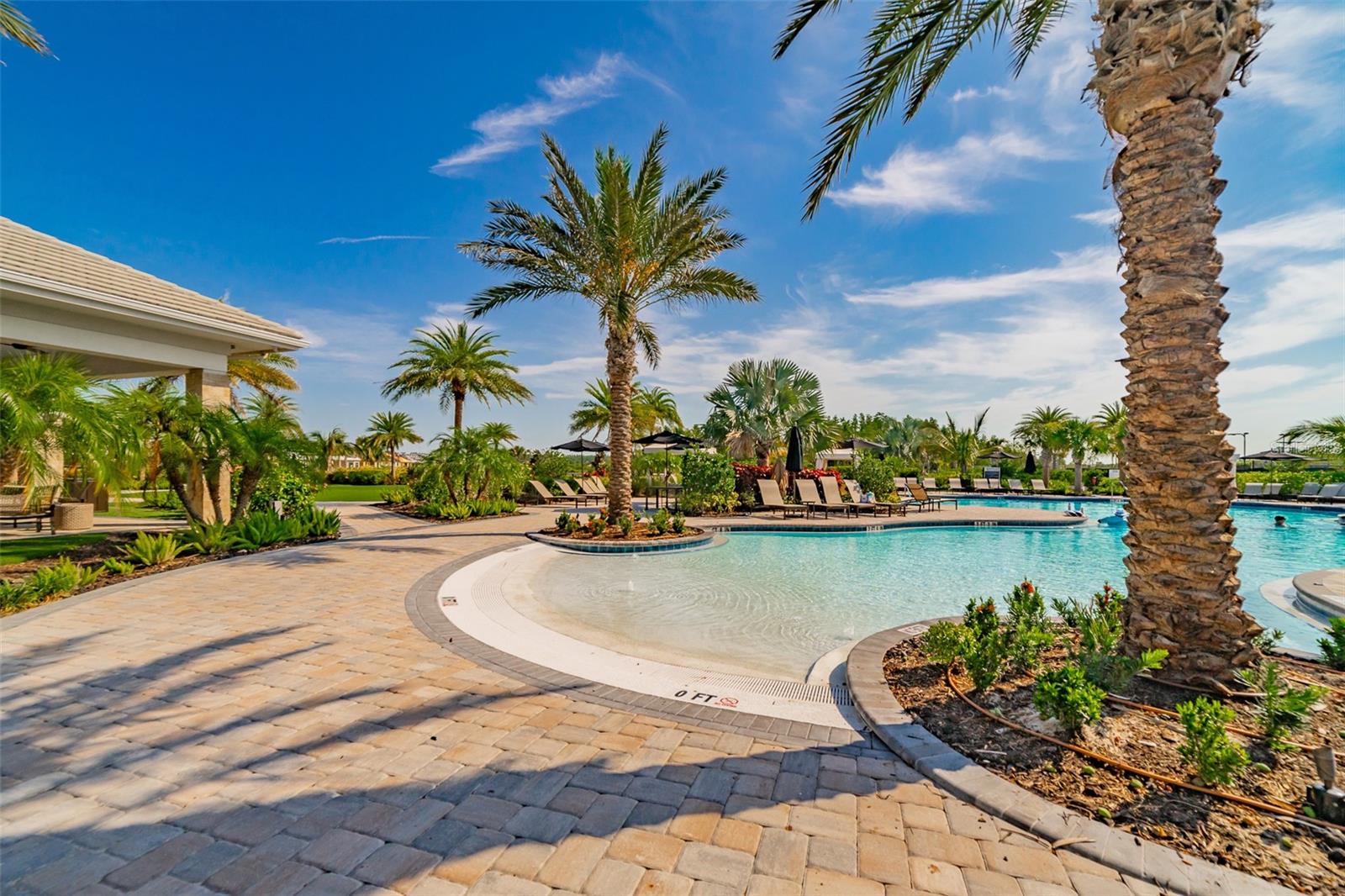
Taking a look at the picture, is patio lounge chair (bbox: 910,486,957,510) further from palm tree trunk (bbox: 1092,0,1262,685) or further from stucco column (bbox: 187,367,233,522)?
stucco column (bbox: 187,367,233,522)

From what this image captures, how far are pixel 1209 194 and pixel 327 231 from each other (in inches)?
802

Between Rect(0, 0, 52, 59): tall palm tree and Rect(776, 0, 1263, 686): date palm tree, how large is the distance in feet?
40.3

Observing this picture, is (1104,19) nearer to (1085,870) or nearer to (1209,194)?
(1209,194)

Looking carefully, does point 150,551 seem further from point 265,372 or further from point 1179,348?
point 265,372

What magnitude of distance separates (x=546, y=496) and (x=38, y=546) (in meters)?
13.8

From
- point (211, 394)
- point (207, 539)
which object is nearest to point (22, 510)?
point (211, 394)

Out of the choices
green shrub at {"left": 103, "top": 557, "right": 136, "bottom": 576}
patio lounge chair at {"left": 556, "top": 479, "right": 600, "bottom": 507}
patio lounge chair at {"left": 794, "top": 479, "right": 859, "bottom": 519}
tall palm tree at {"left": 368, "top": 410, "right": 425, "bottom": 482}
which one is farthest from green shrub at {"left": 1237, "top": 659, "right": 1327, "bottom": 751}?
tall palm tree at {"left": 368, "top": 410, "right": 425, "bottom": 482}

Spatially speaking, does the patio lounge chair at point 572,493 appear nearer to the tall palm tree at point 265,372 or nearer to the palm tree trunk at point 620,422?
the palm tree trunk at point 620,422

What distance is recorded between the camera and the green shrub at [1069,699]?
293 cm

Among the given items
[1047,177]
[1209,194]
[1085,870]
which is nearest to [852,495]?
[1047,177]

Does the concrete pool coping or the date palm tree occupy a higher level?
the date palm tree

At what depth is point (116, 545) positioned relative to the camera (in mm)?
9555

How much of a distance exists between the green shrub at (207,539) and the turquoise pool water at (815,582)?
5.87 meters

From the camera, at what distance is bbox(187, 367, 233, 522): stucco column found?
11.1m
